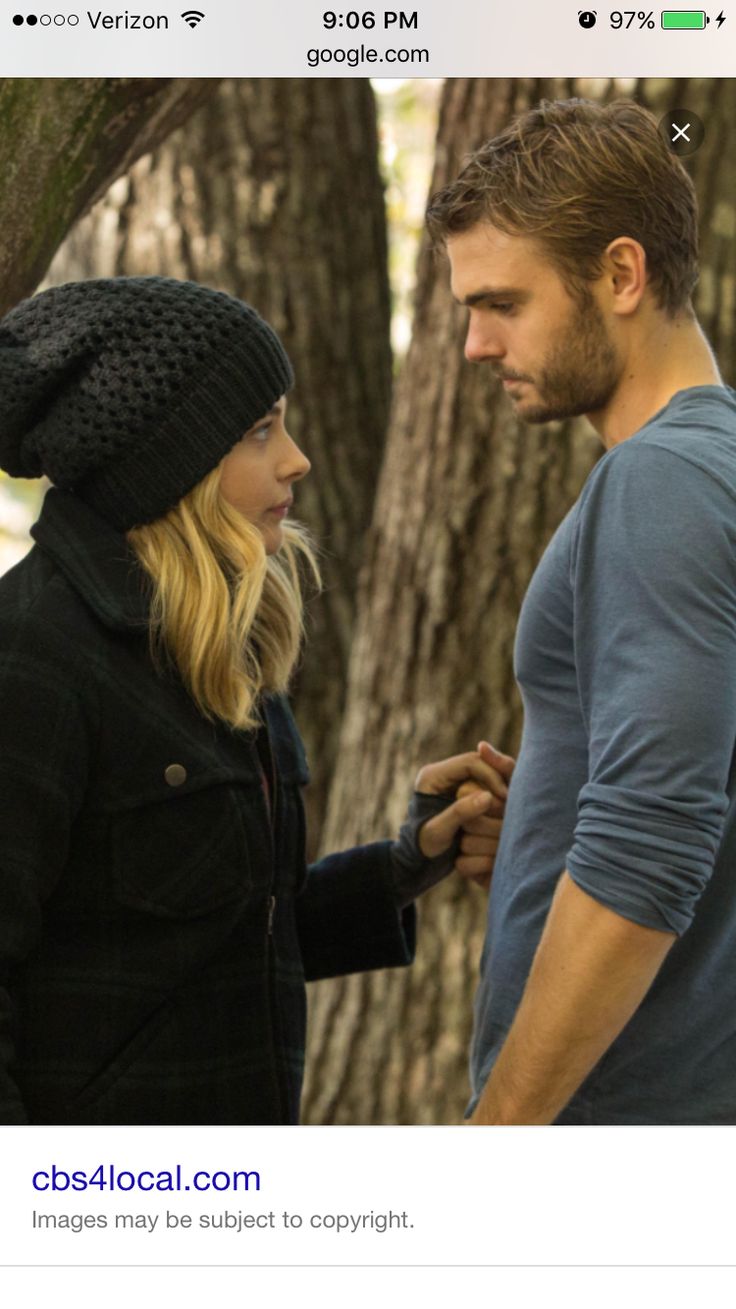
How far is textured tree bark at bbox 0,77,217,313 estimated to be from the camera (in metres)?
1.76

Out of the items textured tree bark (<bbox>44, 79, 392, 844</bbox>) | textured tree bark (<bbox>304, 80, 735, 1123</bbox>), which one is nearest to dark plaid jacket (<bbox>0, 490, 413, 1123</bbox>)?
textured tree bark (<bbox>304, 80, 735, 1123</bbox>)

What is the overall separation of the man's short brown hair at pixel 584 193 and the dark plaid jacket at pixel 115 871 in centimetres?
59

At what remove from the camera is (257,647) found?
1.76 m

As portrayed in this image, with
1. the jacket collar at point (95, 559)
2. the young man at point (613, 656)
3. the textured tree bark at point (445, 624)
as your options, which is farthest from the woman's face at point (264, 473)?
the textured tree bark at point (445, 624)

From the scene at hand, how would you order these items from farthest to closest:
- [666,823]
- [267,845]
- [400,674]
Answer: [400,674] < [267,845] < [666,823]

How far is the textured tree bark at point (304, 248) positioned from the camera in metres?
2.88

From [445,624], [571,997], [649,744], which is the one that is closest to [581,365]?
[649,744]

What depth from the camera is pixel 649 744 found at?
1376 mm

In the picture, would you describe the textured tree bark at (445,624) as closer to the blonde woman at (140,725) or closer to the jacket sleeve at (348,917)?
the jacket sleeve at (348,917)

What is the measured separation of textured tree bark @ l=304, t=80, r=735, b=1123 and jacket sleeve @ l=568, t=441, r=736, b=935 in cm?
112
